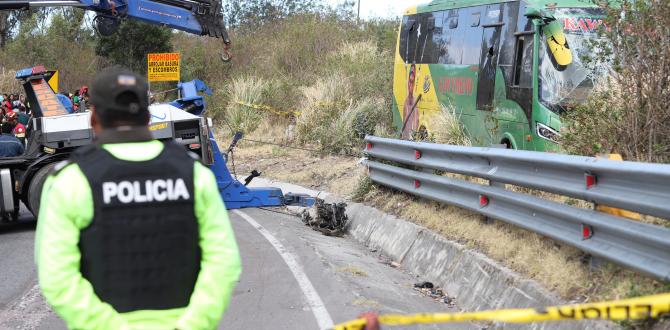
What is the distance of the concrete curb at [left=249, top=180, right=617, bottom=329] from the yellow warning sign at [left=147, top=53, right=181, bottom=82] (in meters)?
14.4

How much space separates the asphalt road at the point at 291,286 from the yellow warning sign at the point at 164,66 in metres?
14.0

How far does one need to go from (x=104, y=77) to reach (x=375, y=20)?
34965 mm

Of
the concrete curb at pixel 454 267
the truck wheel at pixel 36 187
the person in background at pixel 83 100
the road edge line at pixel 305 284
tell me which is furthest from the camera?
the person in background at pixel 83 100

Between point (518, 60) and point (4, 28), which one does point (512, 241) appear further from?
point (4, 28)

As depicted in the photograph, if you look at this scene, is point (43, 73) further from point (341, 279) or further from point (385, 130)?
point (385, 130)

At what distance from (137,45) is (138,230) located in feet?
129

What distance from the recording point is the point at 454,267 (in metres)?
8.98

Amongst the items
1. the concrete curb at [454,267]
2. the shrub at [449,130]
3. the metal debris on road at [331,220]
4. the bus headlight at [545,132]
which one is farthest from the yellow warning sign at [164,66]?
the bus headlight at [545,132]

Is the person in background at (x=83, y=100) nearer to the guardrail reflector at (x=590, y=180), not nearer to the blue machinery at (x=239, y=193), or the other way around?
the blue machinery at (x=239, y=193)

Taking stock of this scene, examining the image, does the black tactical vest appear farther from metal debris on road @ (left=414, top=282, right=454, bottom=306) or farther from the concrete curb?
metal debris on road @ (left=414, top=282, right=454, bottom=306)

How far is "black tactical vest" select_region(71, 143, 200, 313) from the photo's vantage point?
3199 mm

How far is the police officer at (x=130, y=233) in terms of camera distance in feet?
10.3

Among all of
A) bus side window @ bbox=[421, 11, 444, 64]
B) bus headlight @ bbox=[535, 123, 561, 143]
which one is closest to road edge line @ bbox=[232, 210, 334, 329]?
bus headlight @ bbox=[535, 123, 561, 143]

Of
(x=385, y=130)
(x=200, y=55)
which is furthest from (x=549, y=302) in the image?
(x=200, y=55)
